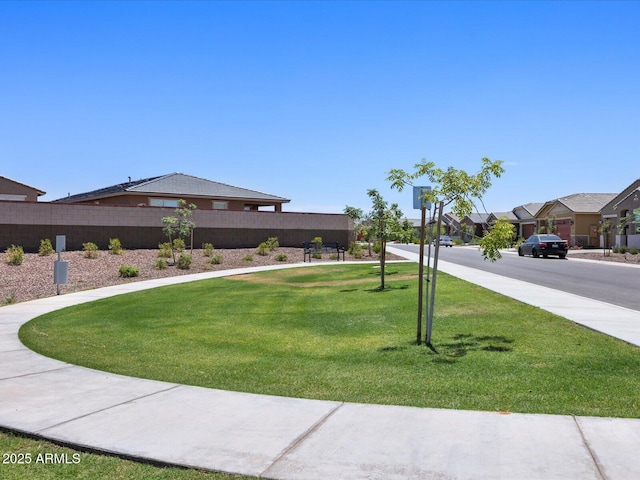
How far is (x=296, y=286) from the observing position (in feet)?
61.2

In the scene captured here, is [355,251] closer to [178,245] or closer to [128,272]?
[178,245]

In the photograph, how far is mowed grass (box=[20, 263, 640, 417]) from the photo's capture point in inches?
237

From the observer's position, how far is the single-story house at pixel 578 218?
54.7 metres

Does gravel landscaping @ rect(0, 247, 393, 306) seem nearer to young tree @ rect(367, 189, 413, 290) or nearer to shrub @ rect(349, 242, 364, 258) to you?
shrub @ rect(349, 242, 364, 258)

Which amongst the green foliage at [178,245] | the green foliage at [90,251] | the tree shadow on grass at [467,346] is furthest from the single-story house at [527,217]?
the tree shadow on grass at [467,346]

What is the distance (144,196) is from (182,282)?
20781 mm

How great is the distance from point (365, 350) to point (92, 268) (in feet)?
65.4

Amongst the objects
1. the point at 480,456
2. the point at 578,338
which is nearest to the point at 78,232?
the point at 578,338

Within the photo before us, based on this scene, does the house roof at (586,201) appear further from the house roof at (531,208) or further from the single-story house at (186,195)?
the single-story house at (186,195)

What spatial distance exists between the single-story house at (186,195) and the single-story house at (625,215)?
2821 cm

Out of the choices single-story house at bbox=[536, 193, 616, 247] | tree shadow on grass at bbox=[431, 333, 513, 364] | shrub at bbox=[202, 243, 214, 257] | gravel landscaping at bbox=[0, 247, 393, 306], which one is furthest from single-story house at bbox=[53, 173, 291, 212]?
tree shadow on grass at bbox=[431, 333, 513, 364]

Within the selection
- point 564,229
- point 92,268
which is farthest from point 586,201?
point 92,268

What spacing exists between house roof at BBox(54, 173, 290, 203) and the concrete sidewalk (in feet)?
114

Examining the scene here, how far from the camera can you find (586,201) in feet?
188
